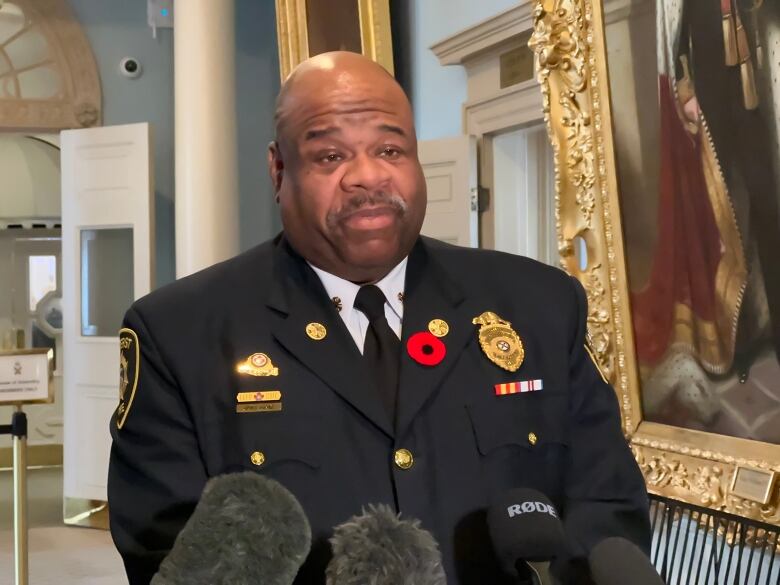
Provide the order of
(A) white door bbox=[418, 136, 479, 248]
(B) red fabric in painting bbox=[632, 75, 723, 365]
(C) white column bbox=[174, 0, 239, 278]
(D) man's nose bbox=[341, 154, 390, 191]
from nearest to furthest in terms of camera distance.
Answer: (D) man's nose bbox=[341, 154, 390, 191] < (B) red fabric in painting bbox=[632, 75, 723, 365] < (A) white door bbox=[418, 136, 479, 248] < (C) white column bbox=[174, 0, 239, 278]

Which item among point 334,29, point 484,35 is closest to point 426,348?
point 484,35

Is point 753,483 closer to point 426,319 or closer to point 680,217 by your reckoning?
point 680,217

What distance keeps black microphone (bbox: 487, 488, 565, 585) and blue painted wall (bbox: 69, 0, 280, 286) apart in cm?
699

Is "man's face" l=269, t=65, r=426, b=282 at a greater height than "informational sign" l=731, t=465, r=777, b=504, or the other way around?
"man's face" l=269, t=65, r=426, b=282

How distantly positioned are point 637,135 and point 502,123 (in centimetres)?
213

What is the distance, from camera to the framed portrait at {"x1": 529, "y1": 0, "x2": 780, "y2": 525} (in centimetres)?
236

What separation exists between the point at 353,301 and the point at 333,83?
13.4 inches

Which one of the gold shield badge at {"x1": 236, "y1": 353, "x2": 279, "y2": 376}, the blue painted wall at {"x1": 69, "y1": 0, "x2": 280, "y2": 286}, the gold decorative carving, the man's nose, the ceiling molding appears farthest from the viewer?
the blue painted wall at {"x1": 69, "y1": 0, "x2": 280, "y2": 286}

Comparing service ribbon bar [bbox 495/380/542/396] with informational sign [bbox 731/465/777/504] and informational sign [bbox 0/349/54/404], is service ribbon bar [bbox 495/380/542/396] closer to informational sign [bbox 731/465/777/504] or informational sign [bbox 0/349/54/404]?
informational sign [bbox 731/465/777/504]

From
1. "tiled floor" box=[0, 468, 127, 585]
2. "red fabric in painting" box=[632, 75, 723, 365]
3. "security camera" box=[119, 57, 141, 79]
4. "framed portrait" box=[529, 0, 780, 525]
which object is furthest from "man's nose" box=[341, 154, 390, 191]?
"security camera" box=[119, 57, 141, 79]

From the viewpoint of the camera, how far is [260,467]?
1.46 metres

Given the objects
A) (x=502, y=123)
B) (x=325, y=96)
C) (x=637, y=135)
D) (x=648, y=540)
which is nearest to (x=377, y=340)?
(x=325, y=96)

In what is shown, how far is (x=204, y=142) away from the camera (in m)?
6.79

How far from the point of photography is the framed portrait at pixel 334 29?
5848mm
